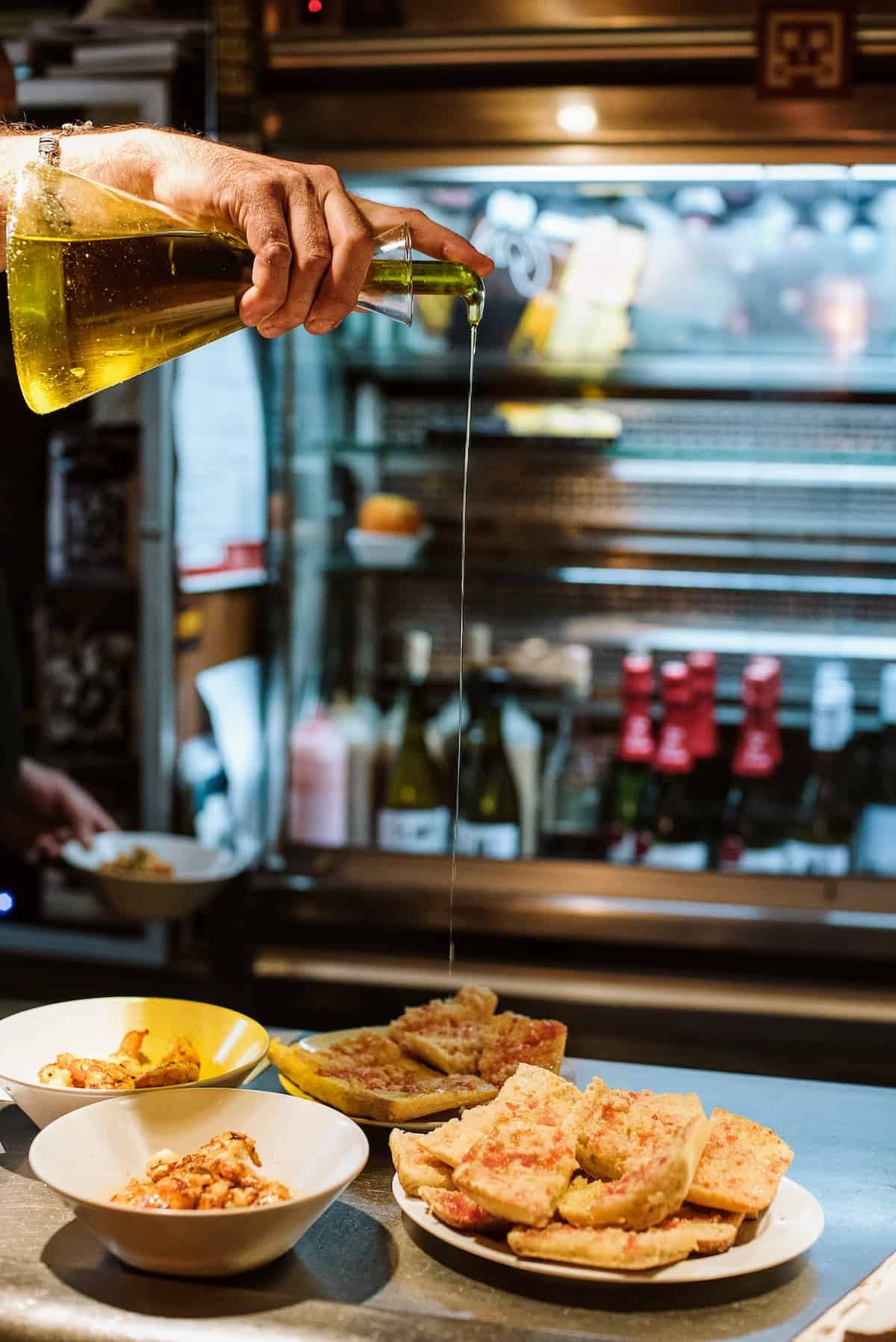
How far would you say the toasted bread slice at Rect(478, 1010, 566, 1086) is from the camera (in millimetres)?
1205

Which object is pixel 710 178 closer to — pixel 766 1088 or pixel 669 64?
pixel 669 64

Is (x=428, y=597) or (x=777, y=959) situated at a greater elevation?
(x=428, y=597)

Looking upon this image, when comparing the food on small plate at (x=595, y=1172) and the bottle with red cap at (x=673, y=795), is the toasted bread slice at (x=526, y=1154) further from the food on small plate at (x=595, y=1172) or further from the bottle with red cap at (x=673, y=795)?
the bottle with red cap at (x=673, y=795)

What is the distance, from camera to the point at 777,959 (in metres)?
2.62

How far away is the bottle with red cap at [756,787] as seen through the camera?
279cm

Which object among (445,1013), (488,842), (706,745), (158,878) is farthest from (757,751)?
(445,1013)

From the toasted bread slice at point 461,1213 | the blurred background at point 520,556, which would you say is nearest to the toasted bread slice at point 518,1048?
the toasted bread slice at point 461,1213

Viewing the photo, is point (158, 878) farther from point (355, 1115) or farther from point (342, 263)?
point (342, 263)

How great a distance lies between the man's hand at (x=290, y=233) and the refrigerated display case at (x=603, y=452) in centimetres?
137

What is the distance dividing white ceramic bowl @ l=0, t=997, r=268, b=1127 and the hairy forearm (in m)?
0.71

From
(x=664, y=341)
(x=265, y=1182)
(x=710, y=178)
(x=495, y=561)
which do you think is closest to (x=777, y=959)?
(x=495, y=561)

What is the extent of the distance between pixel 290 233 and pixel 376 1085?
70 centimetres

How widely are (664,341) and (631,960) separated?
3.96 feet

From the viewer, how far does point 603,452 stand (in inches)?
113
